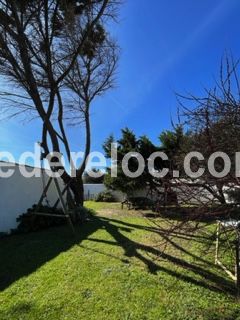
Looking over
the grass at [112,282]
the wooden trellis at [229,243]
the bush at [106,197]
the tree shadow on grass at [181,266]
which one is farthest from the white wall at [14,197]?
the bush at [106,197]

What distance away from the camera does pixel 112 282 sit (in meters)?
4.65

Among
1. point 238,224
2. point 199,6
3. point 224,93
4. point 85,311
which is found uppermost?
point 199,6

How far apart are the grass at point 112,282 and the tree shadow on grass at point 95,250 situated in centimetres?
2

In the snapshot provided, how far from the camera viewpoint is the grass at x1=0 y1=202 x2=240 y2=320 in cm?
374

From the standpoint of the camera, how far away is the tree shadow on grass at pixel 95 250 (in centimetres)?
479

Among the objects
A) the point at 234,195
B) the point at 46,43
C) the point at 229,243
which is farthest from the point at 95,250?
the point at 46,43

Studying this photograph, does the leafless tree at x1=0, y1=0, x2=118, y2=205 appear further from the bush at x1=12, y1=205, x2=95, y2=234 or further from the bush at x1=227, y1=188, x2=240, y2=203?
the bush at x1=227, y1=188, x2=240, y2=203

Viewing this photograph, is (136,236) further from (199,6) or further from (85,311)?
(199,6)

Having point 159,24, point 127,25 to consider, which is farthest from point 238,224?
point 127,25

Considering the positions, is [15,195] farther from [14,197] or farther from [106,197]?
[106,197]

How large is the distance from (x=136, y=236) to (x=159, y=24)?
5.62 metres

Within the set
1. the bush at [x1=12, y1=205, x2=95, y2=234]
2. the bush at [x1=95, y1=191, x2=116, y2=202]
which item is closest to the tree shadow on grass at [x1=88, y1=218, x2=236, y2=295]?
the bush at [x1=12, y1=205, x2=95, y2=234]

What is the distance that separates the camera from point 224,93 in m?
2.88

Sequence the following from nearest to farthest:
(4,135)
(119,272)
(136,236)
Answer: (119,272), (136,236), (4,135)
